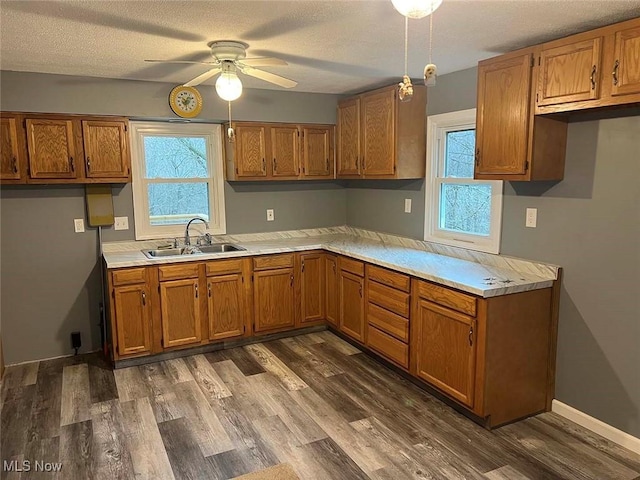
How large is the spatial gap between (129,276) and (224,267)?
0.76 metres

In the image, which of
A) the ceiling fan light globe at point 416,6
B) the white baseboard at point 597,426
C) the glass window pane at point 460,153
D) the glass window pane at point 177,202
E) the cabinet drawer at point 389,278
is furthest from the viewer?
the glass window pane at point 177,202

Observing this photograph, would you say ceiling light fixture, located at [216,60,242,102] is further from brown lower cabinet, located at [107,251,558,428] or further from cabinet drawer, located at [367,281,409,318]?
cabinet drawer, located at [367,281,409,318]

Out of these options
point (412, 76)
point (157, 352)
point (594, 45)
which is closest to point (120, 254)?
point (157, 352)

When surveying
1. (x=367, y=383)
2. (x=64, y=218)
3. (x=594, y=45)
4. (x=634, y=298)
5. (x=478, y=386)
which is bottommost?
(x=367, y=383)

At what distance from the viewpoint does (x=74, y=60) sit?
314 cm

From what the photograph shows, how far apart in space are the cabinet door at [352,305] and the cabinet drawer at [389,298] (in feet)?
0.56

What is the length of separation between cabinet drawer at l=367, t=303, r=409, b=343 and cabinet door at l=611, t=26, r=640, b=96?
194cm

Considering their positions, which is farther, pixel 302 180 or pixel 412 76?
pixel 302 180

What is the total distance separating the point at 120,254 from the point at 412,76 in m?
2.86

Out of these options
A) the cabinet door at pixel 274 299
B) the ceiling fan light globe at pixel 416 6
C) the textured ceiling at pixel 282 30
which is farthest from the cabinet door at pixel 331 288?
the ceiling fan light globe at pixel 416 6

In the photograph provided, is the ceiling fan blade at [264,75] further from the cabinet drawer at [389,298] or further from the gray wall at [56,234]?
the cabinet drawer at [389,298]

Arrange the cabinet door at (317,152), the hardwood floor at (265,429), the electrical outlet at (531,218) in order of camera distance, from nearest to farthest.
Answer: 1. the hardwood floor at (265,429)
2. the electrical outlet at (531,218)
3. the cabinet door at (317,152)

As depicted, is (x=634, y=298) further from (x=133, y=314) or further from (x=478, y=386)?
(x=133, y=314)

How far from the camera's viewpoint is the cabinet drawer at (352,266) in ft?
12.8
